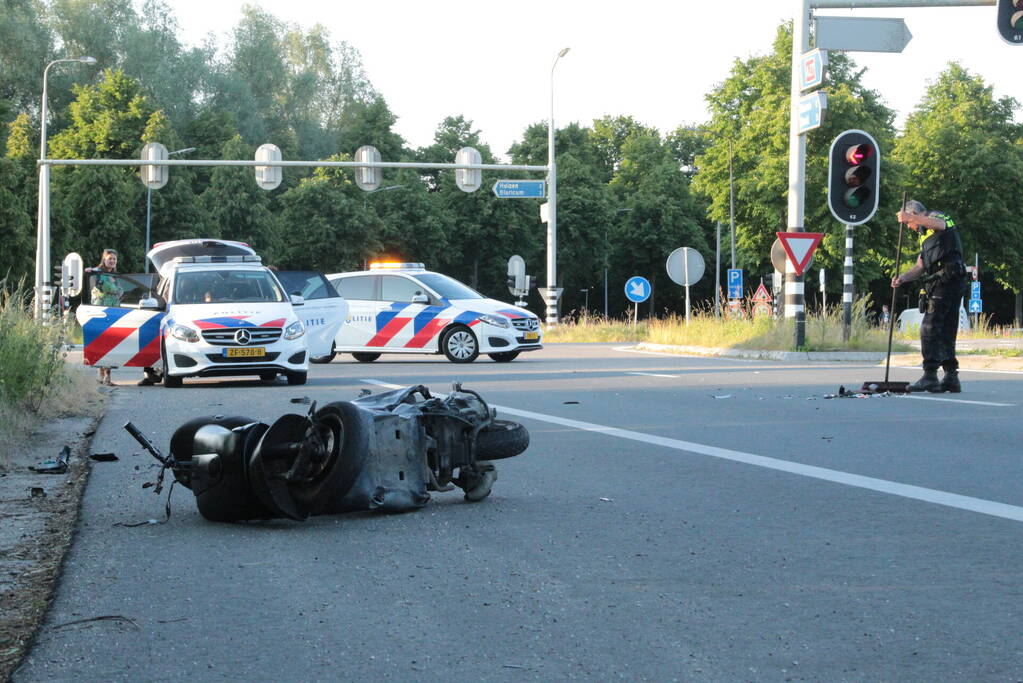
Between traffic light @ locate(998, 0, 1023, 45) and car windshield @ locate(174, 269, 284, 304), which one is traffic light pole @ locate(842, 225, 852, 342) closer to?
traffic light @ locate(998, 0, 1023, 45)

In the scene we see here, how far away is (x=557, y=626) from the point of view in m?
4.44

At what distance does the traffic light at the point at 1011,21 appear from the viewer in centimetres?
2000

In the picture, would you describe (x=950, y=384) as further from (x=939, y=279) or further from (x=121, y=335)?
(x=121, y=335)

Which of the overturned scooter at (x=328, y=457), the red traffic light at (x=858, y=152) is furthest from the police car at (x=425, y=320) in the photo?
the overturned scooter at (x=328, y=457)

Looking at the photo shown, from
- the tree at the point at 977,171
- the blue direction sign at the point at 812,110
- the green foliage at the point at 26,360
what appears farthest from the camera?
the tree at the point at 977,171

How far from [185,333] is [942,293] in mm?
9038

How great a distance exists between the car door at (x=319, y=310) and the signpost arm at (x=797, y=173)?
26.0ft

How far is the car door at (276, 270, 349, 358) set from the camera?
21266 mm

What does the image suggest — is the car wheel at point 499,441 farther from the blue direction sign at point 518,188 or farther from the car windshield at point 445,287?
the blue direction sign at point 518,188

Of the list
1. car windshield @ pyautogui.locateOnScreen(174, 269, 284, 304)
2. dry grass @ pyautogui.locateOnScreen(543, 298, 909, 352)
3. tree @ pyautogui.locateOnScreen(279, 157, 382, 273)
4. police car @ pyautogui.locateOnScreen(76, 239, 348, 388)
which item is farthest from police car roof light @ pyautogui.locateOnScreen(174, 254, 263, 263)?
tree @ pyautogui.locateOnScreen(279, 157, 382, 273)

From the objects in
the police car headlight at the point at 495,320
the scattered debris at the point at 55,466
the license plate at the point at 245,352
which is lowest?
the scattered debris at the point at 55,466

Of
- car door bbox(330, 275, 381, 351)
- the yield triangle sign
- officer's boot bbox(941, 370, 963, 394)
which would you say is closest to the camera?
officer's boot bbox(941, 370, 963, 394)

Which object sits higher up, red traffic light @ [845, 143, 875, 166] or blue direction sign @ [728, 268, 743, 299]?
red traffic light @ [845, 143, 875, 166]

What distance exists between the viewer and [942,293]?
45.8ft
